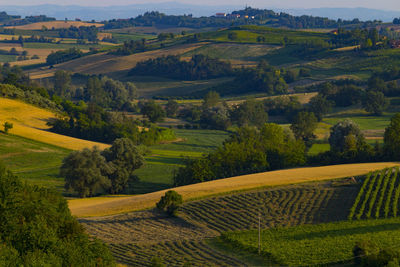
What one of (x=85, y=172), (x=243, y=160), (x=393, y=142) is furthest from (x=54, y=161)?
(x=393, y=142)

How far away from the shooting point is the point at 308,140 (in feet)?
318

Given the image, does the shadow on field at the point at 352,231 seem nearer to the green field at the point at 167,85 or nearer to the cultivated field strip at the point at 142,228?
the cultivated field strip at the point at 142,228

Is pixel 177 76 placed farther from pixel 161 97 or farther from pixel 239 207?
pixel 239 207

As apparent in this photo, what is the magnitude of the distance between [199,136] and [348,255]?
7180 cm

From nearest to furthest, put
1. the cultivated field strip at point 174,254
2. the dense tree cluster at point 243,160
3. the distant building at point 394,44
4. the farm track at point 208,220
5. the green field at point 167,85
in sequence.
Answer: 1. the cultivated field strip at point 174,254
2. the farm track at point 208,220
3. the dense tree cluster at point 243,160
4. the green field at point 167,85
5. the distant building at point 394,44

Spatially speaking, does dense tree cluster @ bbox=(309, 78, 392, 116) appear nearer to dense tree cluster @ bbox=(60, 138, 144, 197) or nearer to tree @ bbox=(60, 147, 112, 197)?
dense tree cluster @ bbox=(60, 138, 144, 197)

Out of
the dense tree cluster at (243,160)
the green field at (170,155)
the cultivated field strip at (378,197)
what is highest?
the cultivated field strip at (378,197)

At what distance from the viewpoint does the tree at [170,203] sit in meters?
50.4

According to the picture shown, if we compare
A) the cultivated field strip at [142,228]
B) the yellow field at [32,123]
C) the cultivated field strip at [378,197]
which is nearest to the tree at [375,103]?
the yellow field at [32,123]

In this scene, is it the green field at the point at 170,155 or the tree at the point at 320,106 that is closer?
the green field at the point at 170,155

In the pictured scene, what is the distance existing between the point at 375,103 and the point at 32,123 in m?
68.2

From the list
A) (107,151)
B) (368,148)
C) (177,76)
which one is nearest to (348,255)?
(368,148)

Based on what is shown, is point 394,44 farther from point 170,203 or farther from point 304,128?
Answer: point 170,203

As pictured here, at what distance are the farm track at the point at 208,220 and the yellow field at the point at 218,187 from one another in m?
1.73
